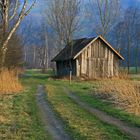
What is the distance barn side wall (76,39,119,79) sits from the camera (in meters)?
43.9

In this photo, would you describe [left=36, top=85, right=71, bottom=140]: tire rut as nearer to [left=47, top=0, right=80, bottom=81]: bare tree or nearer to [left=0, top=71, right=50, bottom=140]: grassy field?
[left=0, top=71, right=50, bottom=140]: grassy field

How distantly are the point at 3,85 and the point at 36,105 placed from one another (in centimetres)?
710

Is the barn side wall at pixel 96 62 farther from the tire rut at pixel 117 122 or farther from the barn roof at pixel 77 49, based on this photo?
the tire rut at pixel 117 122

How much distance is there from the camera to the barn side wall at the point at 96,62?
144 ft

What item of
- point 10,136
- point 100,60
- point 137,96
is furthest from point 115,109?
point 100,60

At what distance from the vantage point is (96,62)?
146 feet

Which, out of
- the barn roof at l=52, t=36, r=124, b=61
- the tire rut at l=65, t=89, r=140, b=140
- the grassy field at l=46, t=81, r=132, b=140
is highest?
the barn roof at l=52, t=36, r=124, b=61

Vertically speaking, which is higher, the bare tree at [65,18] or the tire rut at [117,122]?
the bare tree at [65,18]

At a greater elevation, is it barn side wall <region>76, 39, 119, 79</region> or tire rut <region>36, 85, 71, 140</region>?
barn side wall <region>76, 39, 119, 79</region>

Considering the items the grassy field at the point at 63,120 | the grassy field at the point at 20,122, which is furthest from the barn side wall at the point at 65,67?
the grassy field at the point at 63,120

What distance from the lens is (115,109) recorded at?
14898 millimetres

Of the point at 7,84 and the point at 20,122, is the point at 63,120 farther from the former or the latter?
the point at 7,84

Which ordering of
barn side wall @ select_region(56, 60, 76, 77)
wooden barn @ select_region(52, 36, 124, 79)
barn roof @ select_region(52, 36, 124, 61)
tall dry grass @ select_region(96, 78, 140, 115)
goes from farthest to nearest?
barn side wall @ select_region(56, 60, 76, 77), wooden barn @ select_region(52, 36, 124, 79), barn roof @ select_region(52, 36, 124, 61), tall dry grass @ select_region(96, 78, 140, 115)

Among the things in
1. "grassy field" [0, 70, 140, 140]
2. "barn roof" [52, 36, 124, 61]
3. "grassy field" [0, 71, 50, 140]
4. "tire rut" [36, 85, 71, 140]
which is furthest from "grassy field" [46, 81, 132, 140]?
"barn roof" [52, 36, 124, 61]
